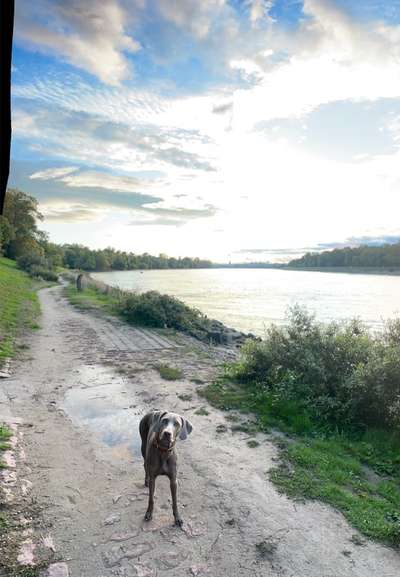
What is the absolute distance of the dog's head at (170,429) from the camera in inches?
173

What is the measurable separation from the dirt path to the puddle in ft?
0.08

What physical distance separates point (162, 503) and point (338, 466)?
2.95 metres

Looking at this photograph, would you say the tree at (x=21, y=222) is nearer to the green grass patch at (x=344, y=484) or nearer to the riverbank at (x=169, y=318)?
the riverbank at (x=169, y=318)

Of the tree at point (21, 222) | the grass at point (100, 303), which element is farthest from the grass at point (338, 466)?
the tree at point (21, 222)

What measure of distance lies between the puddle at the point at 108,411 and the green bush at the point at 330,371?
313 cm

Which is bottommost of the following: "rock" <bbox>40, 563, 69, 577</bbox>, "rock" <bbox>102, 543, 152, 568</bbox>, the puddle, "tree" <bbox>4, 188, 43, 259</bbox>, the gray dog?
the puddle

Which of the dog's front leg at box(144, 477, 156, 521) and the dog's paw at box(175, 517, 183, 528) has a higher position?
the dog's front leg at box(144, 477, 156, 521)

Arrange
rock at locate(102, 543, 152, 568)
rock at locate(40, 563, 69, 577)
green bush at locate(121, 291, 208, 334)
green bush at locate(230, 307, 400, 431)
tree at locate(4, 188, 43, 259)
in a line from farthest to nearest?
tree at locate(4, 188, 43, 259), green bush at locate(121, 291, 208, 334), green bush at locate(230, 307, 400, 431), rock at locate(102, 543, 152, 568), rock at locate(40, 563, 69, 577)

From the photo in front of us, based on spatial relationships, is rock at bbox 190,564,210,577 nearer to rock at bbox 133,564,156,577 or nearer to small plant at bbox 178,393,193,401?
rock at bbox 133,564,156,577

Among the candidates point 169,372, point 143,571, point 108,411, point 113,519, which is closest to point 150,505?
point 113,519

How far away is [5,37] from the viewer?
12.8 feet

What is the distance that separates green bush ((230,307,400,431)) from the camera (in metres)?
8.02

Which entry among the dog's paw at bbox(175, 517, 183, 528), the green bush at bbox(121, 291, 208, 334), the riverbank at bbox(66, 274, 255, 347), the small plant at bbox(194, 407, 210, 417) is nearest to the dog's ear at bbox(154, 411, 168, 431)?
the dog's paw at bbox(175, 517, 183, 528)

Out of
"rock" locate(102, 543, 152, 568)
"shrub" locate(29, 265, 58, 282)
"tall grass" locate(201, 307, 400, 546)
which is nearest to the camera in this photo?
"rock" locate(102, 543, 152, 568)
